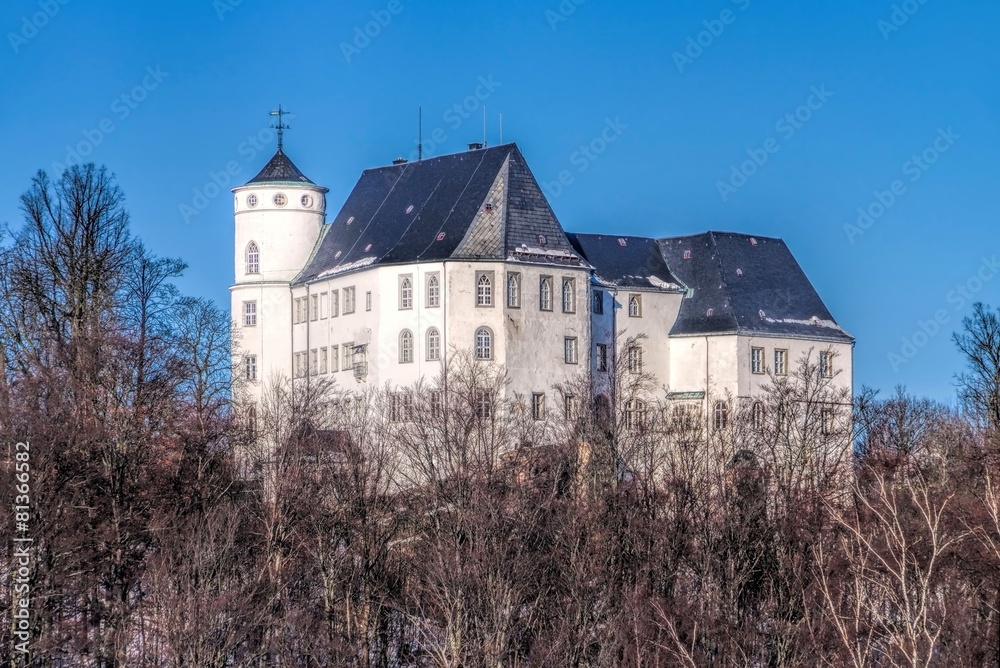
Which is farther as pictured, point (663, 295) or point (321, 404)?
point (663, 295)

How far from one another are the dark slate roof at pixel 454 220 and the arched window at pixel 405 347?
10.9 ft

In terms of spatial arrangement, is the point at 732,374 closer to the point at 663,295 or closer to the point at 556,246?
the point at 663,295

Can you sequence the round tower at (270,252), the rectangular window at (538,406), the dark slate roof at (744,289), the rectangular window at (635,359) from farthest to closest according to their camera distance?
the dark slate roof at (744,289)
the round tower at (270,252)
the rectangular window at (635,359)
the rectangular window at (538,406)

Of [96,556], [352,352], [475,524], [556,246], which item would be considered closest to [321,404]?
[352,352]

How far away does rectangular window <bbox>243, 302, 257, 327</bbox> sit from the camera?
310ft

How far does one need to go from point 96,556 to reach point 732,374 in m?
43.5

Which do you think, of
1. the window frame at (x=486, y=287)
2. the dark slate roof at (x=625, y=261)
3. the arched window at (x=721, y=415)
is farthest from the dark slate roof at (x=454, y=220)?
the arched window at (x=721, y=415)

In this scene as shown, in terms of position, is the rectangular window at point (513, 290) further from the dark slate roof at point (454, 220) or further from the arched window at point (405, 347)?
the arched window at point (405, 347)

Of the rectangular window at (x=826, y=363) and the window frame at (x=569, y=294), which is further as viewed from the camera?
the rectangular window at (x=826, y=363)

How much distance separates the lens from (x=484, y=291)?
83.2m

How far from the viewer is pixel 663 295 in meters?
95.3

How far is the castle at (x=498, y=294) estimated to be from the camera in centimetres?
8312

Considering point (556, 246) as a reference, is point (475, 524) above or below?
below

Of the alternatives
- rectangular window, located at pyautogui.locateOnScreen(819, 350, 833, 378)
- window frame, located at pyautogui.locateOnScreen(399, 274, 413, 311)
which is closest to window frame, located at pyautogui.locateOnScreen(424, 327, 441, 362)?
window frame, located at pyautogui.locateOnScreen(399, 274, 413, 311)
